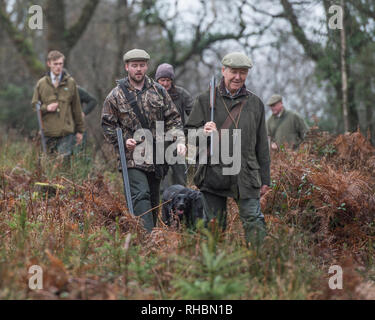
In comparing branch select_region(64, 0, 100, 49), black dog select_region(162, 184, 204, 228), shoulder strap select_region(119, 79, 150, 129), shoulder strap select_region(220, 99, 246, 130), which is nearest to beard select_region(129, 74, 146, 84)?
shoulder strap select_region(119, 79, 150, 129)

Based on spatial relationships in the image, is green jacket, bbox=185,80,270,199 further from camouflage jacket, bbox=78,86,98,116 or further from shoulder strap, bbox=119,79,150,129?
camouflage jacket, bbox=78,86,98,116

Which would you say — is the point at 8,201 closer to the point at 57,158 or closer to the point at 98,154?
the point at 57,158

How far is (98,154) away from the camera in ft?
37.7

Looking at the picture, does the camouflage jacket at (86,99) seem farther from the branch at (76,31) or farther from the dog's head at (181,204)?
the branch at (76,31)

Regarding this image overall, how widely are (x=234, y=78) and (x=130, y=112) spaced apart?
1.51m

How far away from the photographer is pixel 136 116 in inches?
257

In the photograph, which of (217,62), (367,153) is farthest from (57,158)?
(217,62)

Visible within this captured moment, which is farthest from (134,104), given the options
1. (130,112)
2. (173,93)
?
(173,93)

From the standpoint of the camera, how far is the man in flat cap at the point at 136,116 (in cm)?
646

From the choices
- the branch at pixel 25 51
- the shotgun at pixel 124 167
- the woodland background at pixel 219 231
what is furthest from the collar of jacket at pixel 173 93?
the branch at pixel 25 51

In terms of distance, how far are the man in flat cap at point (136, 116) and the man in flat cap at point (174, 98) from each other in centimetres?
191

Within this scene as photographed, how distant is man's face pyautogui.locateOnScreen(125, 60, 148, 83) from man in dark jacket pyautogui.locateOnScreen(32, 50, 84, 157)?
355cm
